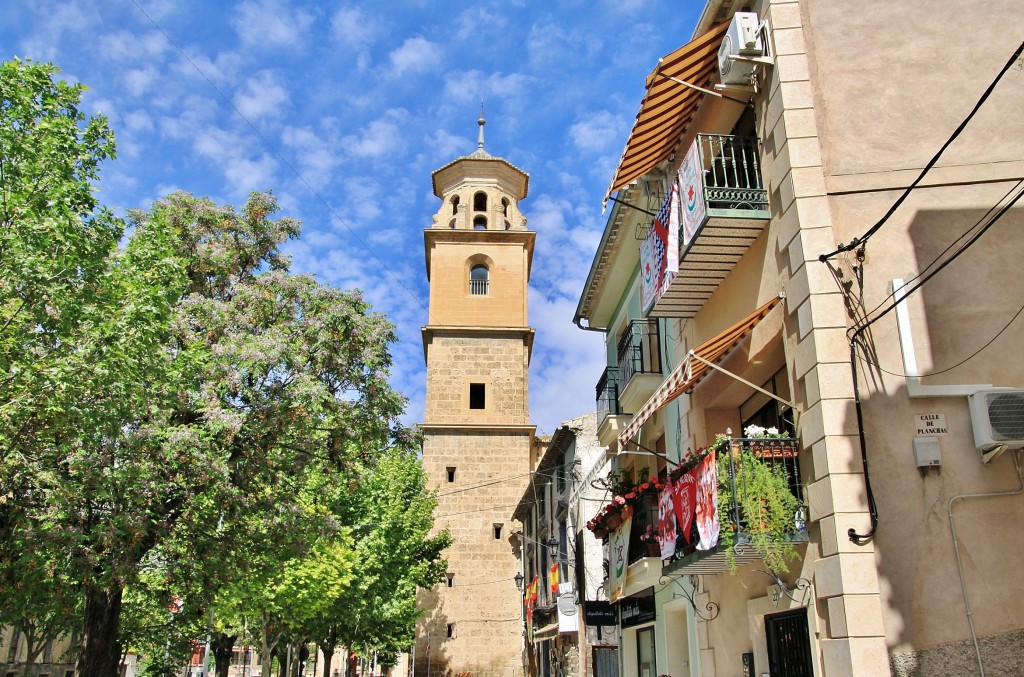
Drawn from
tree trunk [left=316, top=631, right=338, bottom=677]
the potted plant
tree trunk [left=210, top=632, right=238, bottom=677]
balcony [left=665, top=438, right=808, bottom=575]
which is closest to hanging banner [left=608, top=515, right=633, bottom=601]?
balcony [left=665, top=438, right=808, bottom=575]

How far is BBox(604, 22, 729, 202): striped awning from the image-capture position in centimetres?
1005

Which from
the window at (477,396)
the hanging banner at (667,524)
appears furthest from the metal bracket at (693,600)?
the window at (477,396)

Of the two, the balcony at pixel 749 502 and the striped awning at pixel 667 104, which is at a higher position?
the striped awning at pixel 667 104

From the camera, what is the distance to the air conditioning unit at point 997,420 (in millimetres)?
7297

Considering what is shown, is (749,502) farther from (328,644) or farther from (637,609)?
(328,644)

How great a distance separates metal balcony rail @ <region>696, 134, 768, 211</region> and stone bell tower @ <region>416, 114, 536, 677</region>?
→ 81.3ft

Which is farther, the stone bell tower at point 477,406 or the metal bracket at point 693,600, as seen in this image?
the stone bell tower at point 477,406

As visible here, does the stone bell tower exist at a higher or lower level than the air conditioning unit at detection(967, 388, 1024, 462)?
higher

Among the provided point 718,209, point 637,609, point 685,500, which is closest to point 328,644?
point 637,609

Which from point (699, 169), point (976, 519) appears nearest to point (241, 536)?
point (699, 169)

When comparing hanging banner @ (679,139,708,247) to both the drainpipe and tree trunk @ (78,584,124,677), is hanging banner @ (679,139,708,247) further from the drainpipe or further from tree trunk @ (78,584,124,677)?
tree trunk @ (78,584,124,677)

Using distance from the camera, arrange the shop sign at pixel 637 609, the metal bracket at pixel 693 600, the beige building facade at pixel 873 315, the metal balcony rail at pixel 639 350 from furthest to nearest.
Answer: the metal balcony rail at pixel 639 350 → the shop sign at pixel 637 609 → the metal bracket at pixel 693 600 → the beige building facade at pixel 873 315

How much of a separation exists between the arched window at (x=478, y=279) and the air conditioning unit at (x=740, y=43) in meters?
32.9

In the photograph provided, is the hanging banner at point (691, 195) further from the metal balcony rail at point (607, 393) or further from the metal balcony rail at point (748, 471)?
the metal balcony rail at point (607, 393)
